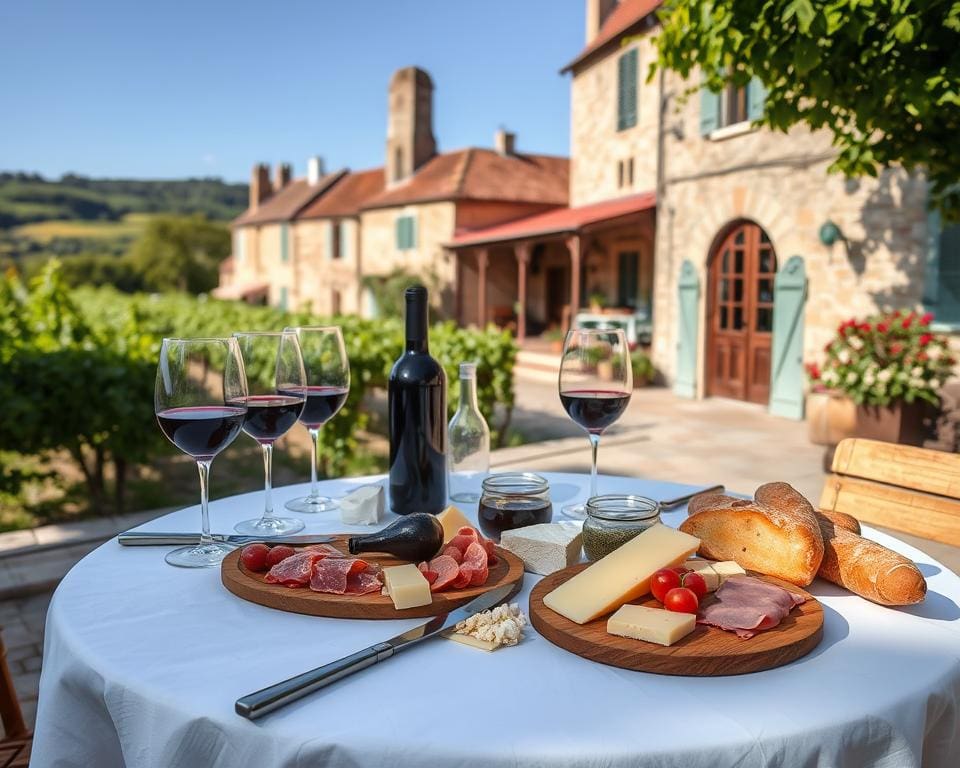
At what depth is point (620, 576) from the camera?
1169mm

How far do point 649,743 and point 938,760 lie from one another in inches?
20.4

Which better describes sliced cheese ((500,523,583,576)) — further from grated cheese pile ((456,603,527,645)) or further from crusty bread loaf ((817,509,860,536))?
crusty bread loaf ((817,509,860,536))

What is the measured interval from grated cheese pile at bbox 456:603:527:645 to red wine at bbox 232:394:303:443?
74cm

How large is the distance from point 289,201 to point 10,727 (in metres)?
33.2

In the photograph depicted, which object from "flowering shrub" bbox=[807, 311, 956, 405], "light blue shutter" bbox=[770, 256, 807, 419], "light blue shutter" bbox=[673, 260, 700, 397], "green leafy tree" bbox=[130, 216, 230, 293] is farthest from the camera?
"green leafy tree" bbox=[130, 216, 230, 293]

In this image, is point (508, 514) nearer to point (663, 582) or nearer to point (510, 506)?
point (510, 506)

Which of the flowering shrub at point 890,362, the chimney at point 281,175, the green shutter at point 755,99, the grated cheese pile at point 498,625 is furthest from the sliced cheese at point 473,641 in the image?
the chimney at point 281,175

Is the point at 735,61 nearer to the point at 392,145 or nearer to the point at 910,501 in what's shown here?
the point at 910,501

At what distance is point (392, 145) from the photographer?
82.8 ft

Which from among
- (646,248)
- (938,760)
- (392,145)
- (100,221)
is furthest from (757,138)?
(100,221)

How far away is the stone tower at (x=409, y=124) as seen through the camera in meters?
24.8

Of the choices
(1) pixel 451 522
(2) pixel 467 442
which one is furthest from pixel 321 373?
(1) pixel 451 522

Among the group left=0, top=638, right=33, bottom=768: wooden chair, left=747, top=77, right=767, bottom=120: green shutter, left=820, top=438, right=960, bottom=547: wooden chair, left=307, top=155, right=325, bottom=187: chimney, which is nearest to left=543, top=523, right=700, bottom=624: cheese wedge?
left=820, top=438, right=960, bottom=547: wooden chair

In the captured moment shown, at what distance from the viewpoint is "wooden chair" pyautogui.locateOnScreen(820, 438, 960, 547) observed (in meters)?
1.90
